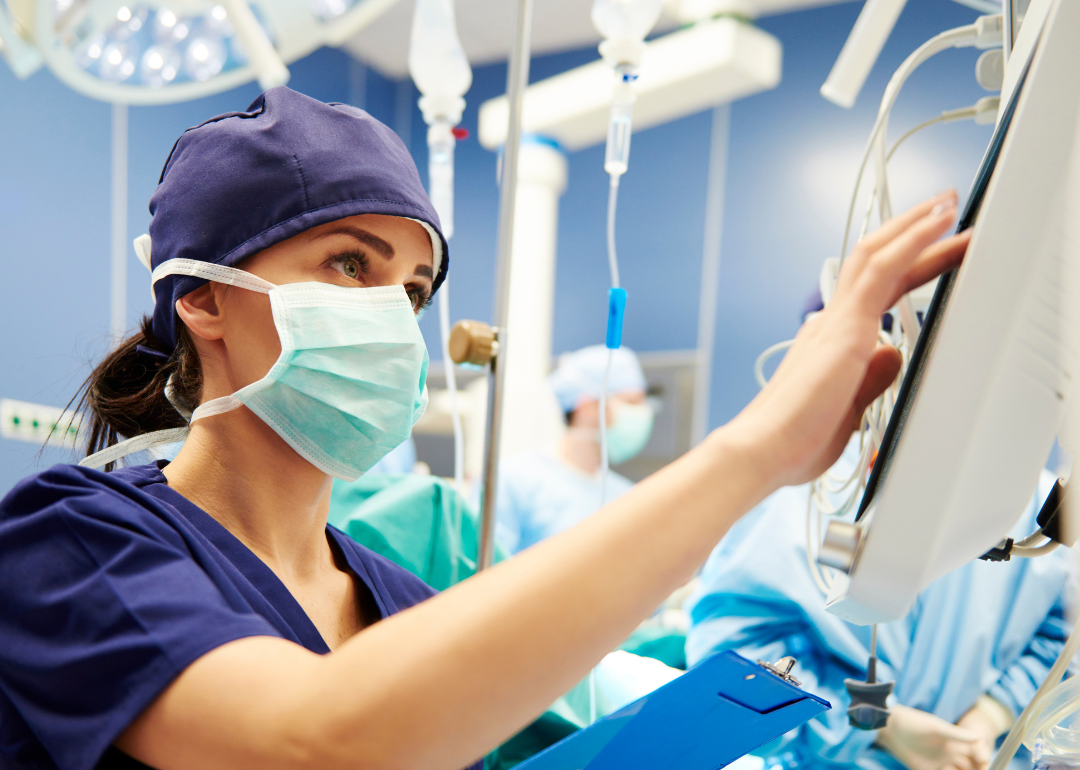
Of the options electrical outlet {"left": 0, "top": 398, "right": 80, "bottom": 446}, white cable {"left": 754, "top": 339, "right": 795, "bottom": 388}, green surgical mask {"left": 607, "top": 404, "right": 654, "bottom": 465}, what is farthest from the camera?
green surgical mask {"left": 607, "top": 404, "right": 654, "bottom": 465}

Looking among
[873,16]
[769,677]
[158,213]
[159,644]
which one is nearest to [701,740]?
[769,677]

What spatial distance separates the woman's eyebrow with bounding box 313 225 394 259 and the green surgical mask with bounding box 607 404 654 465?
2.59m

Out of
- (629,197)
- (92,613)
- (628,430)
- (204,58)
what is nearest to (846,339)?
(92,613)

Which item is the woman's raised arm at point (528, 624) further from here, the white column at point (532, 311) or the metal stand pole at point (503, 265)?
the white column at point (532, 311)

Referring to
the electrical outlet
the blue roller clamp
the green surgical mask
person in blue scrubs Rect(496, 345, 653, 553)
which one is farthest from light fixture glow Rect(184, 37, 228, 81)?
the green surgical mask

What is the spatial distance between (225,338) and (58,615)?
374 mm

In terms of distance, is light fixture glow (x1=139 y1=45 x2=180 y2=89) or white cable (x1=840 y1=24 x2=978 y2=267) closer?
white cable (x1=840 y1=24 x2=978 y2=267)

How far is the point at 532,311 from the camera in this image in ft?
11.8

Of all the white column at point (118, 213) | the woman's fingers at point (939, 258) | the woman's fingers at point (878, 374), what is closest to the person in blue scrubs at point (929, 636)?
the woman's fingers at point (878, 374)

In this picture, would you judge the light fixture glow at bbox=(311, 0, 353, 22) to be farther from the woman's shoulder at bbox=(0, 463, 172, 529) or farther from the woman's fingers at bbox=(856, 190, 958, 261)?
the woman's fingers at bbox=(856, 190, 958, 261)

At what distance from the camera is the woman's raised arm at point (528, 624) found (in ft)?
1.42

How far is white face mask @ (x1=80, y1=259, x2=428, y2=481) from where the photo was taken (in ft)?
Answer: 2.74

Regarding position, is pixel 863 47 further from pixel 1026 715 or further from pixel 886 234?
pixel 1026 715

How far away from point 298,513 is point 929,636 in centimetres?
124
